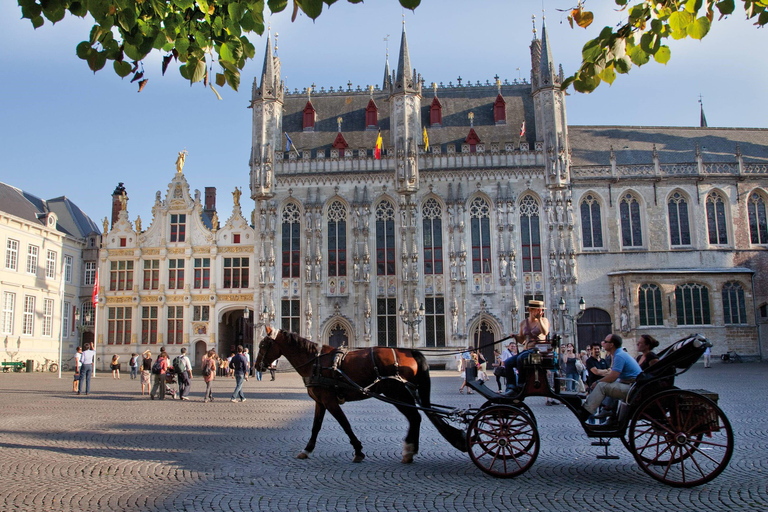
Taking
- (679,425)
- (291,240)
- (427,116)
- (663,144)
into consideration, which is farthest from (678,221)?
(679,425)

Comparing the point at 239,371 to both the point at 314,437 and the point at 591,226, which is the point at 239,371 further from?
the point at 591,226

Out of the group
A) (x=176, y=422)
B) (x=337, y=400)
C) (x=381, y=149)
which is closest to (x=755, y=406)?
(x=337, y=400)

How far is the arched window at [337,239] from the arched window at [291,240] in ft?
6.21

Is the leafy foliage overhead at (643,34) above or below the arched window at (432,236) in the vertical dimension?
below

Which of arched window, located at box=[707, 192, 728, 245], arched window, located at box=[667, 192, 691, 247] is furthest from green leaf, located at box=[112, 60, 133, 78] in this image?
arched window, located at box=[707, 192, 728, 245]

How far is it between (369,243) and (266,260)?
20.2 feet

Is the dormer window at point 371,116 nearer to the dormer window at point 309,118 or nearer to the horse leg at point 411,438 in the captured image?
the dormer window at point 309,118

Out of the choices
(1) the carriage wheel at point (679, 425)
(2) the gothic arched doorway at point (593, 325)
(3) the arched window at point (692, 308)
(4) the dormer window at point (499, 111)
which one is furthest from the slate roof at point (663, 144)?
(1) the carriage wheel at point (679, 425)

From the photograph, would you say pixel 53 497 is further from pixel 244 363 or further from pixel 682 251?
pixel 682 251

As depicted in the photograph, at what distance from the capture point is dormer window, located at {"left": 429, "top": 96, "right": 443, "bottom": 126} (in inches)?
1583

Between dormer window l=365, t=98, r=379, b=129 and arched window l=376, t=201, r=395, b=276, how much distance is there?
616 cm

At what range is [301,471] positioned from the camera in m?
8.04

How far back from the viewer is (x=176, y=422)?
44.2 ft

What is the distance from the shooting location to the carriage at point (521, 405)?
23.1ft
